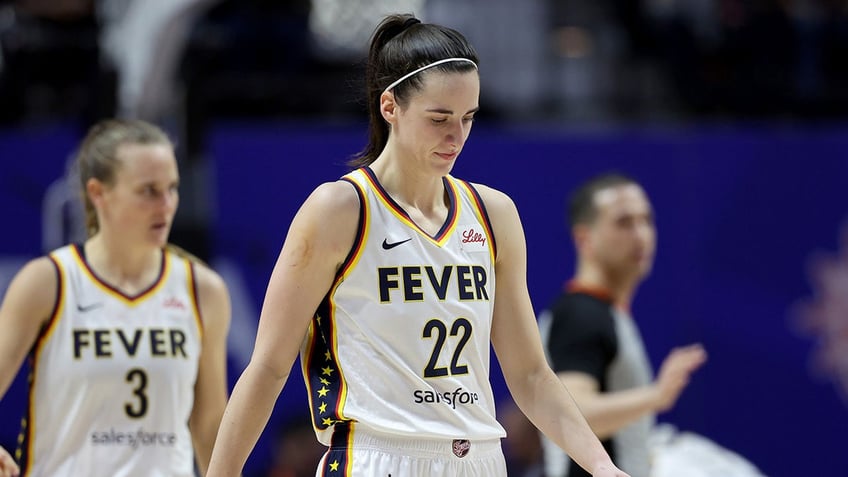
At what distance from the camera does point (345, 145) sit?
9250 mm

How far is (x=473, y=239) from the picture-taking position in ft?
11.3

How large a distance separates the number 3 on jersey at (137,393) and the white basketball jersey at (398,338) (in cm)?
121

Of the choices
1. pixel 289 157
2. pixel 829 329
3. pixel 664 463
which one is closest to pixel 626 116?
pixel 829 329

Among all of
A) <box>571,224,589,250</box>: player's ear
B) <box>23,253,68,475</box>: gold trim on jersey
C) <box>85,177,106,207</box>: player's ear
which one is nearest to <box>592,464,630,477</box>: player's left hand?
<box>23,253,68,475</box>: gold trim on jersey

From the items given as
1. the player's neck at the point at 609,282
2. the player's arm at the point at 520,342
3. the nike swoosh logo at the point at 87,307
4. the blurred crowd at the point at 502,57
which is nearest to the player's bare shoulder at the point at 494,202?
the player's arm at the point at 520,342

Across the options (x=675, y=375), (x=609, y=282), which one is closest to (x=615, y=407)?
(x=675, y=375)

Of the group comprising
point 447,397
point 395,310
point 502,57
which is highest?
point 502,57

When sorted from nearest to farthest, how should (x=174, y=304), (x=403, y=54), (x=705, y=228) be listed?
(x=403, y=54), (x=174, y=304), (x=705, y=228)

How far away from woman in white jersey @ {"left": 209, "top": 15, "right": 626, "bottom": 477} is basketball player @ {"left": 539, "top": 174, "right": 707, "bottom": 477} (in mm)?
1391

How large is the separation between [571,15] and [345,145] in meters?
4.09

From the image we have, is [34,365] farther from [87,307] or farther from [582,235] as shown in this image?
[582,235]

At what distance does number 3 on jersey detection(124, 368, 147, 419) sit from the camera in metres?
4.38

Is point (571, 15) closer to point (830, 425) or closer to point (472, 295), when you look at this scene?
point (830, 425)

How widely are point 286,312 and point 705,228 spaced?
23.1 feet
